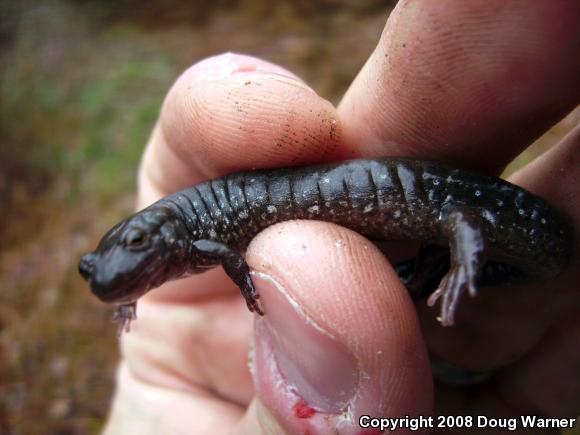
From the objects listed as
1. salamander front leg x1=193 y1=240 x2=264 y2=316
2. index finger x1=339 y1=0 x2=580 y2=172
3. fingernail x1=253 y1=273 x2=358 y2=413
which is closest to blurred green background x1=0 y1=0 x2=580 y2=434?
index finger x1=339 y1=0 x2=580 y2=172

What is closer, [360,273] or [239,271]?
[360,273]

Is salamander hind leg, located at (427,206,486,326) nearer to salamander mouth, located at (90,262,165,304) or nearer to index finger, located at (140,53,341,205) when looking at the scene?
index finger, located at (140,53,341,205)

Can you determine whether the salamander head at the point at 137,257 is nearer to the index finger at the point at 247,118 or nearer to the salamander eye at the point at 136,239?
the salamander eye at the point at 136,239

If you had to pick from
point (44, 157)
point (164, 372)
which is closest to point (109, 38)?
point (44, 157)

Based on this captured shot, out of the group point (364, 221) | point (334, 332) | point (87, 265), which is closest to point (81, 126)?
point (87, 265)

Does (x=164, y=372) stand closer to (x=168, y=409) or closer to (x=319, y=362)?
(x=168, y=409)

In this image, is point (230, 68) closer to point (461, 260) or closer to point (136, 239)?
point (136, 239)
